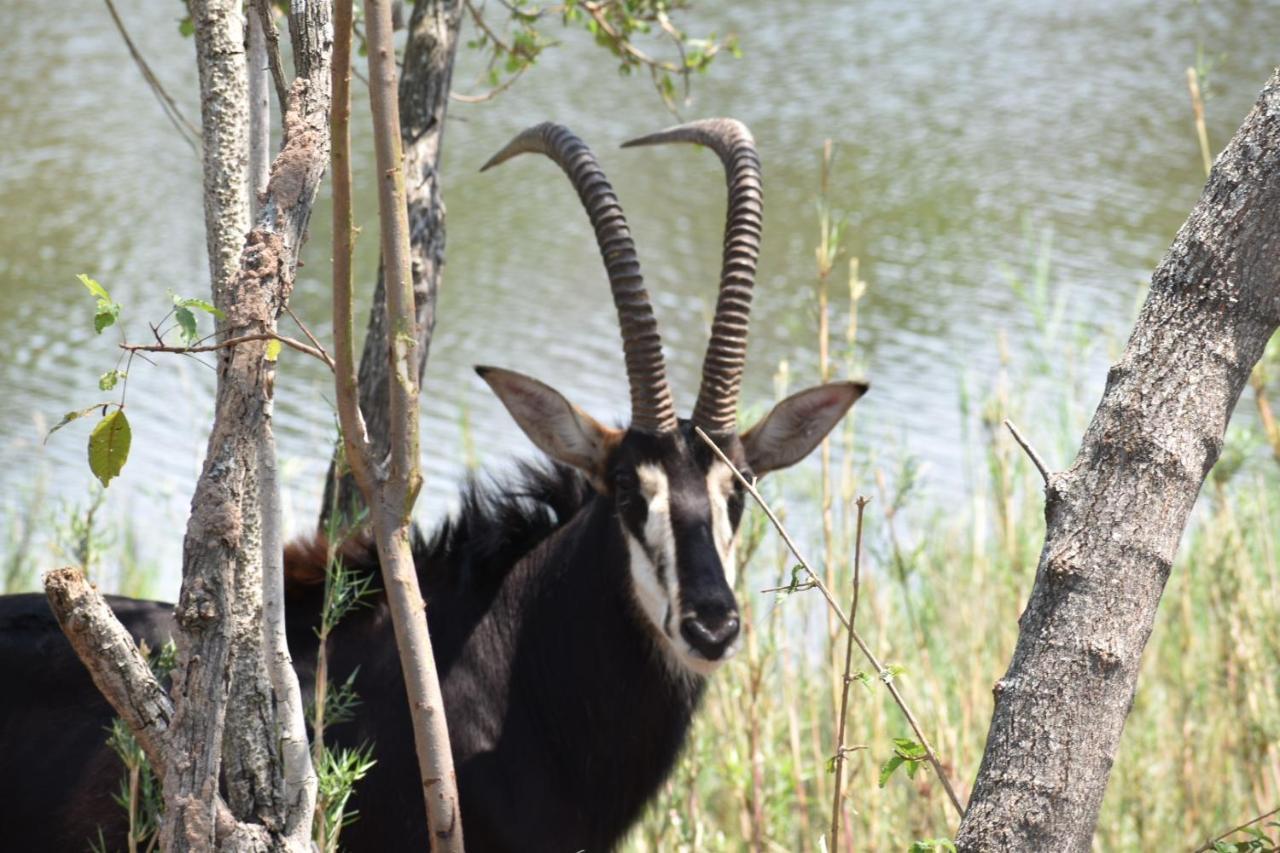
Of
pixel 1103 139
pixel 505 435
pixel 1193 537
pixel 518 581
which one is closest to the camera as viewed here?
pixel 518 581

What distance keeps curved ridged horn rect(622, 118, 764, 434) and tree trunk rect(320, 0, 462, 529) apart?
3.03 ft

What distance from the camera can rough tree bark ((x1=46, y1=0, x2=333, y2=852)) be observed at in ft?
7.64

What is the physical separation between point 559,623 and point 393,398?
177cm

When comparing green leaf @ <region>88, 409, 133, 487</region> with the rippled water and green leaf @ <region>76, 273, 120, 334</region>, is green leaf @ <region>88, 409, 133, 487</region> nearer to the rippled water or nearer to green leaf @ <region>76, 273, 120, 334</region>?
green leaf @ <region>76, 273, 120, 334</region>

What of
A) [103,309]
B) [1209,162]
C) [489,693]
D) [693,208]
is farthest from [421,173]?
[693,208]

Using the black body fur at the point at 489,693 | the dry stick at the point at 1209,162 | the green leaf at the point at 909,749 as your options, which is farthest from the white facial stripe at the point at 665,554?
the dry stick at the point at 1209,162

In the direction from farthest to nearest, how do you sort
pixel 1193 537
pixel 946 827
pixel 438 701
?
pixel 1193 537 < pixel 946 827 < pixel 438 701

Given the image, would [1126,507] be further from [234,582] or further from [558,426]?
[558,426]

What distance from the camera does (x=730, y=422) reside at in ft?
13.3

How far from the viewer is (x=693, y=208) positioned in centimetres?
1356

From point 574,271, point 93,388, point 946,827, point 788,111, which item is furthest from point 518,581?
point 788,111

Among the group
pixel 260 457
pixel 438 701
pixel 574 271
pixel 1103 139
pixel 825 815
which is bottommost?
pixel 825 815

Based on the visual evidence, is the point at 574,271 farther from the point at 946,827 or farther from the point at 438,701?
the point at 438,701

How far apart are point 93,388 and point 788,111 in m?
7.81
